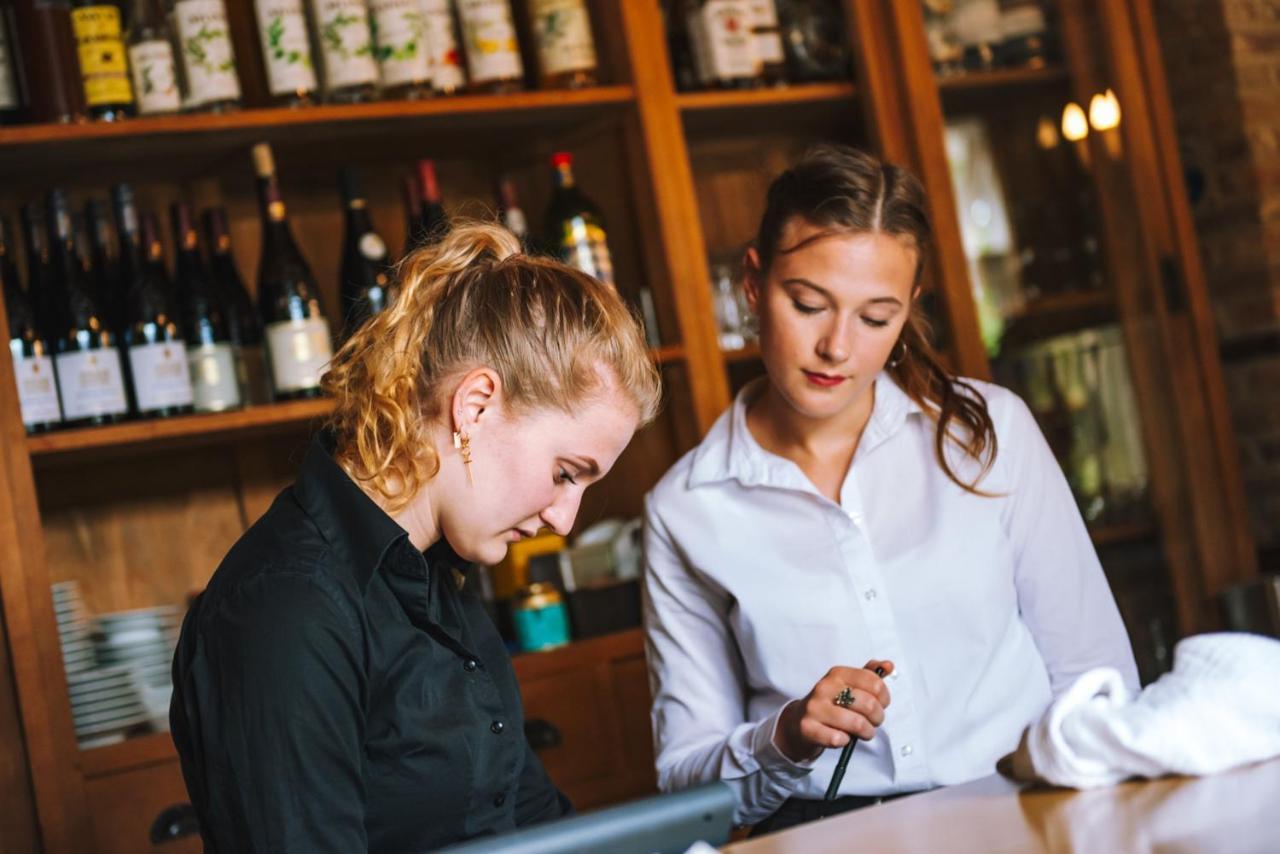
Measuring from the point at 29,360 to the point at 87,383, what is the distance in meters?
0.08

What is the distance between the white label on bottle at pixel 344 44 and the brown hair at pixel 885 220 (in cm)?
81

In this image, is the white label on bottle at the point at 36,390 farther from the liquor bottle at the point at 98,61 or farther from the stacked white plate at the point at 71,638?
the liquor bottle at the point at 98,61

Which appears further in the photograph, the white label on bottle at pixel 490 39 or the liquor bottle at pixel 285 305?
the white label on bottle at pixel 490 39

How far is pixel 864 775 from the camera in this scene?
1.68 m

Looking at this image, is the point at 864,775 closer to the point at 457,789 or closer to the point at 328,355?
the point at 457,789

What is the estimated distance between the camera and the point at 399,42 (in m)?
2.38

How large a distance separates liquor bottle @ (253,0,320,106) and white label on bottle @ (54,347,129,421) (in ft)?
1.63

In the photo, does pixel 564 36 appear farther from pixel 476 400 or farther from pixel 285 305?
pixel 476 400

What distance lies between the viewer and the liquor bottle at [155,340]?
2.18 metres

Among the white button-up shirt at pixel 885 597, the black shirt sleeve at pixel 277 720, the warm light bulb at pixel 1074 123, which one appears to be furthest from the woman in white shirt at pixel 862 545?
the warm light bulb at pixel 1074 123

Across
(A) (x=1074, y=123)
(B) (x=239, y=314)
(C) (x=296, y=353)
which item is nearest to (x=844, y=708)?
(C) (x=296, y=353)

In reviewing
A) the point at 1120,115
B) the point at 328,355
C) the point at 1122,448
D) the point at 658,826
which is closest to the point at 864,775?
the point at 658,826

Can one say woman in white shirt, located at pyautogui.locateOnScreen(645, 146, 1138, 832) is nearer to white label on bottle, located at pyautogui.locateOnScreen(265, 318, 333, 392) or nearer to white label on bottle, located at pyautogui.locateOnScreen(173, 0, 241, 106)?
white label on bottle, located at pyautogui.locateOnScreen(265, 318, 333, 392)

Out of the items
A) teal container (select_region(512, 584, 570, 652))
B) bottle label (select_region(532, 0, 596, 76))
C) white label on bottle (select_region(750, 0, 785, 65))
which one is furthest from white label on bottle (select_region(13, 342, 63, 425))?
white label on bottle (select_region(750, 0, 785, 65))
